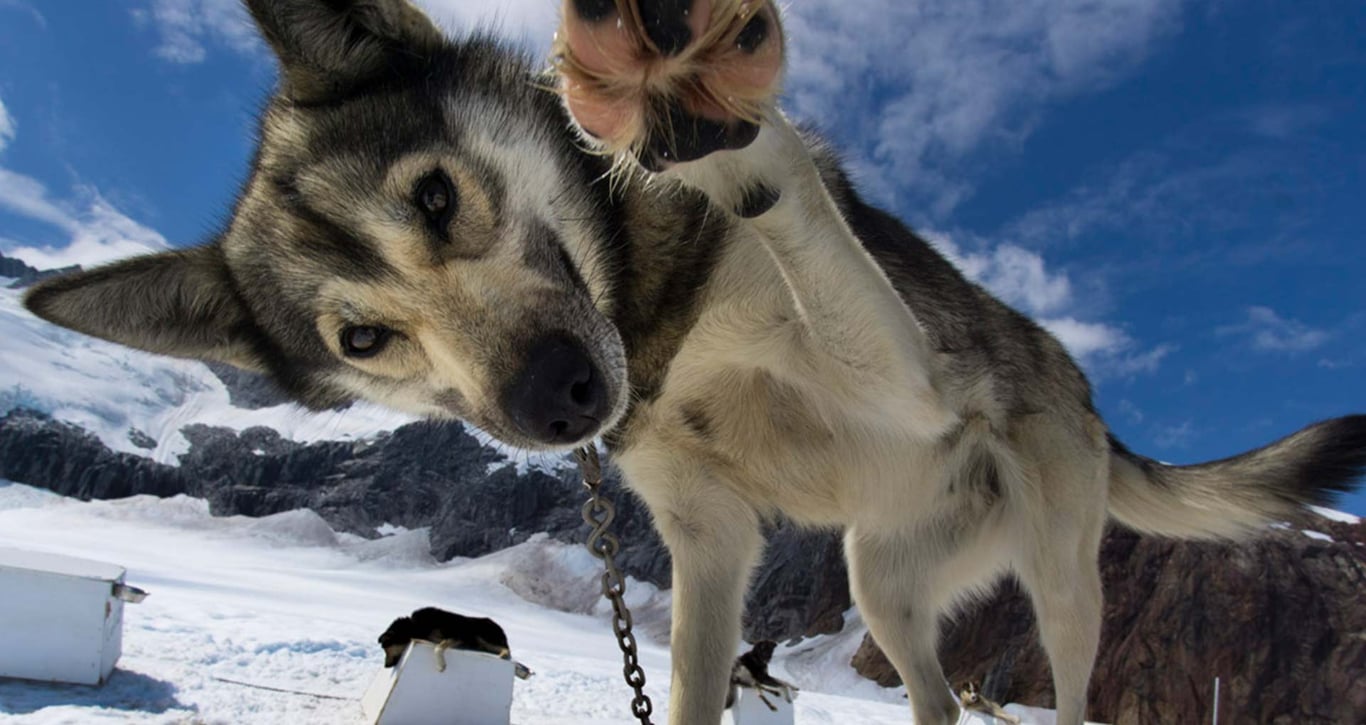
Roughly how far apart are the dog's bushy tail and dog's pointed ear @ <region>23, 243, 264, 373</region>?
14.2ft

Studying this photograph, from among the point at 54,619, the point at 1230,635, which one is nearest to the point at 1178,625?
the point at 1230,635

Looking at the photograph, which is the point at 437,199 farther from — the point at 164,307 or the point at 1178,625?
the point at 1178,625

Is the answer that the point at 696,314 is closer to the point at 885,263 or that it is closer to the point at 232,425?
the point at 885,263

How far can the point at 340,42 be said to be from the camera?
2.71 meters

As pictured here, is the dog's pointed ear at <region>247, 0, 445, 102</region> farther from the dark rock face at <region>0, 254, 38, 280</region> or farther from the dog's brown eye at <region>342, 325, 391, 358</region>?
the dark rock face at <region>0, 254, 38, 280</region>

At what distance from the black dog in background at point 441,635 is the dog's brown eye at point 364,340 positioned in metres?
2.72

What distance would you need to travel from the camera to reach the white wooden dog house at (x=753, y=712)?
569 centimetres

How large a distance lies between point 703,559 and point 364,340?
147 cm

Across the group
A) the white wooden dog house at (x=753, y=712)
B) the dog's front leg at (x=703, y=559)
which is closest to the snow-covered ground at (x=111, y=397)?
the white wooden dog house at (x=753, y=712)

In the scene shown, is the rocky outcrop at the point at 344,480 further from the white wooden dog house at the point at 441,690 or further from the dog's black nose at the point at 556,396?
the dog's black nose at the point at 556,396

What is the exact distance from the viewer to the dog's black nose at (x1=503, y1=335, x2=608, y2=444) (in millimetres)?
2287

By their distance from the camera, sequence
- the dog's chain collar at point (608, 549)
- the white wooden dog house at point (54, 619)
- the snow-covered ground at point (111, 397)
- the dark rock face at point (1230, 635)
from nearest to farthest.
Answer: the dog's chain collar at point (608, 549) → the white wooden dog house at point (54, 619) → the dark rock face at point (1230, 635) → the snow-covered ground at point (111, 397)

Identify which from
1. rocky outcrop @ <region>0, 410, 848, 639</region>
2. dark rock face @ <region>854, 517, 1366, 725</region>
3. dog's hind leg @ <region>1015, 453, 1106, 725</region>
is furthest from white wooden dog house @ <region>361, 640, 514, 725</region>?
rocky outcrop @ <region>0, 410, 848, 639</region>

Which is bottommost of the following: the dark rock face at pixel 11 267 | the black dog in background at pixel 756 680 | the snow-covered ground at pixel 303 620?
the snow-covered ground at pixel 303 620
